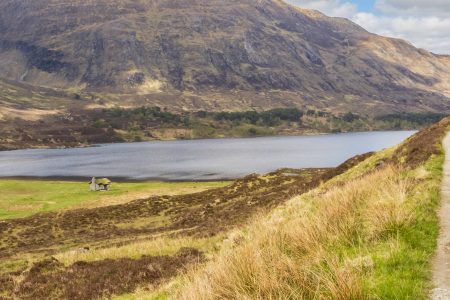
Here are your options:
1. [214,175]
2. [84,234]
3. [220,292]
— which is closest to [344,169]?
[84,234]

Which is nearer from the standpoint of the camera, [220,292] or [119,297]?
[220,292]

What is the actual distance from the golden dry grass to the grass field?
2245 inches

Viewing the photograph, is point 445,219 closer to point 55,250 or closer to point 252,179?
point 55,250

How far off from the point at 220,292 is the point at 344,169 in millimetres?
40219

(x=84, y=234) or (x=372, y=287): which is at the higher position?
(x=372, y=287)

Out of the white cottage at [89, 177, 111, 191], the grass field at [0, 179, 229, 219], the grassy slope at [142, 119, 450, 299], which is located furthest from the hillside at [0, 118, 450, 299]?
the white cottage at [89, 177, 111, 191]

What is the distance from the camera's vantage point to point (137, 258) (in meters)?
24.4

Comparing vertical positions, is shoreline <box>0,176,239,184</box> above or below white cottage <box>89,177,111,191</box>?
below

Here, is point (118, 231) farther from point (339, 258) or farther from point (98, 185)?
point (98, 185)

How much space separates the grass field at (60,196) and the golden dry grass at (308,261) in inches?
2245

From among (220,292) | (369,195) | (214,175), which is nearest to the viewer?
(220,292)

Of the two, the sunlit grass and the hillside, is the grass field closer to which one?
the hillside

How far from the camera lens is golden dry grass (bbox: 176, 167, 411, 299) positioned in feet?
22.9

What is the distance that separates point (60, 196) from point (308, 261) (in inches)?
2882
